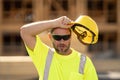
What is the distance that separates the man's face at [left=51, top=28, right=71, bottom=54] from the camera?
4.32m

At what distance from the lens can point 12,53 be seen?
2091 centimetres

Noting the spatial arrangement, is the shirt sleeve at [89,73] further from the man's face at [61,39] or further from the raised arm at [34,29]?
the raised arm at [34,29]

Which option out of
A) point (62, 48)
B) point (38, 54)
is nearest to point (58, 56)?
point (62, 48)

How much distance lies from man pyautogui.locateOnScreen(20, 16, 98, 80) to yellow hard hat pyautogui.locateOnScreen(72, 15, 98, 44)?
74 millimetres

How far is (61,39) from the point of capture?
170 inches

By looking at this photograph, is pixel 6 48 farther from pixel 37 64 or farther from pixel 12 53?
pixel 37 64

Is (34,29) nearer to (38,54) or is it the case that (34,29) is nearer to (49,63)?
(38,54)

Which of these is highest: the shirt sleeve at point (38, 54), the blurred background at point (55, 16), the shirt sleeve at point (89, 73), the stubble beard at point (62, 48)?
the stubble beard at point (62, 48)

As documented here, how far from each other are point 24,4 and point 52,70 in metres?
19.0

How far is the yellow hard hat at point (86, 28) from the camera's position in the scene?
4297mm

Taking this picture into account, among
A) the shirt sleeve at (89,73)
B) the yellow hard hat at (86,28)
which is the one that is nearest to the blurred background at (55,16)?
the yellow hard hat at (86,28)

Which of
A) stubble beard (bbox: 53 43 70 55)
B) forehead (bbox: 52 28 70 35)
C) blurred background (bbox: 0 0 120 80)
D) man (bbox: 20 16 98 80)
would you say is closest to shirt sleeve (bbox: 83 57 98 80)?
man (bbox: 20 16 98 80)

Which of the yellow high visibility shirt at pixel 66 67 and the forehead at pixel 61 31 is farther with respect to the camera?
the forehead at pixel 61 31

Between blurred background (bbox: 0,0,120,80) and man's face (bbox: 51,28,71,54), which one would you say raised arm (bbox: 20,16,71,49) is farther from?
blurred background (bbox: 0,0,120,80)
